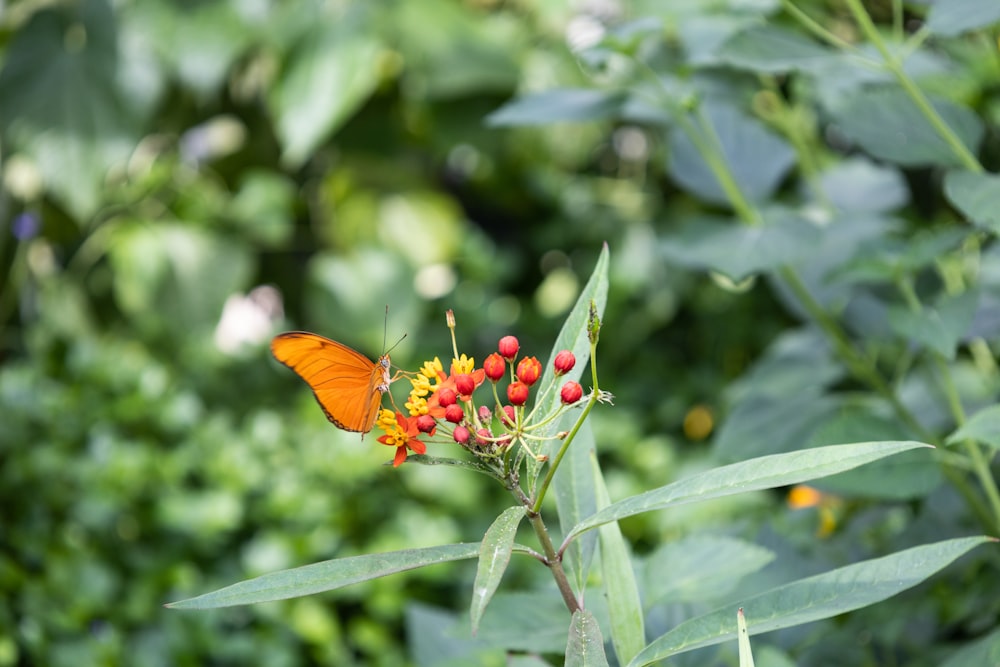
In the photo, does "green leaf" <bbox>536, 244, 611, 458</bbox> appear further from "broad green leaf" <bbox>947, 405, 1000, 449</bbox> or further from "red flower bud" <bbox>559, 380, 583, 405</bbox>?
"broad green leaf" <bbox>947, 405, 1000, 449</bbox>

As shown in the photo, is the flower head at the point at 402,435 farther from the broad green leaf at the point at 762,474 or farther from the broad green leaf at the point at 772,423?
the broad green leaf at the point at 772,423

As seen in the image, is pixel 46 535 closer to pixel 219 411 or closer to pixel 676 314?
pixel 219 411

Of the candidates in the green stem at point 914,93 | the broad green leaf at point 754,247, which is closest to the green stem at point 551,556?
the broad green leaf at point 754,247

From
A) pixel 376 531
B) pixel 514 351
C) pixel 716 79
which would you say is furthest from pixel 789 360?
pixel 376 531

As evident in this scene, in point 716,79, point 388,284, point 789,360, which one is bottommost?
point 388,284

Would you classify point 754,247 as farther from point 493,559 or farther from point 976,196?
point 493,559

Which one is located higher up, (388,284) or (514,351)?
(514,351)
